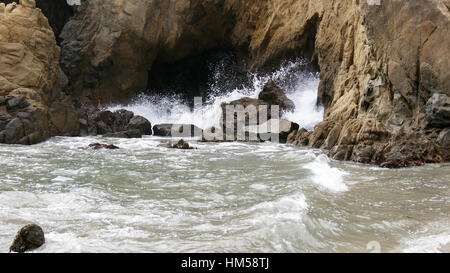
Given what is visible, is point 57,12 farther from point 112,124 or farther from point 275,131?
point 275,131

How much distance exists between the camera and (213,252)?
2756mm

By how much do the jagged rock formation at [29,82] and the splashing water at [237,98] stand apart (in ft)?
18.4

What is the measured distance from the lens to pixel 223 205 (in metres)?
4.14

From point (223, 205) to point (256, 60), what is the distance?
15.6 m

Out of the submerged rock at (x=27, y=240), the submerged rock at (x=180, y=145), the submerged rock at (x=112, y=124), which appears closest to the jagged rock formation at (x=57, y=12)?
the submerged rock at (x=112, y=124)

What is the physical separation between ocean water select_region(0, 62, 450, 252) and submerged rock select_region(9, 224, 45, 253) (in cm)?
7

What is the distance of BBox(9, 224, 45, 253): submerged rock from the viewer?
8.91 ft

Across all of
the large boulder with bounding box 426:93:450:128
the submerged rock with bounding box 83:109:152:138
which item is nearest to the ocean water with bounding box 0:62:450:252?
the large boulder with bounding box 426:93:450:128

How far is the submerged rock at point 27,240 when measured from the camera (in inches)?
107

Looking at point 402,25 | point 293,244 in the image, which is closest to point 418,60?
point 402,25

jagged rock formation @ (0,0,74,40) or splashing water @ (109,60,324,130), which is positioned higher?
jagged rock formation @ (0,0,74,40)

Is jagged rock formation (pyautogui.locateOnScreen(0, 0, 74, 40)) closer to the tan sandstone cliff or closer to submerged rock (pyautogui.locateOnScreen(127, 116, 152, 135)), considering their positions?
the tan sandstone cliff

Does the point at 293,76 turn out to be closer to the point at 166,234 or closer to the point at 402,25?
the point at 402,25

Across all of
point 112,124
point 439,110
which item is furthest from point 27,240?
point 112,124
